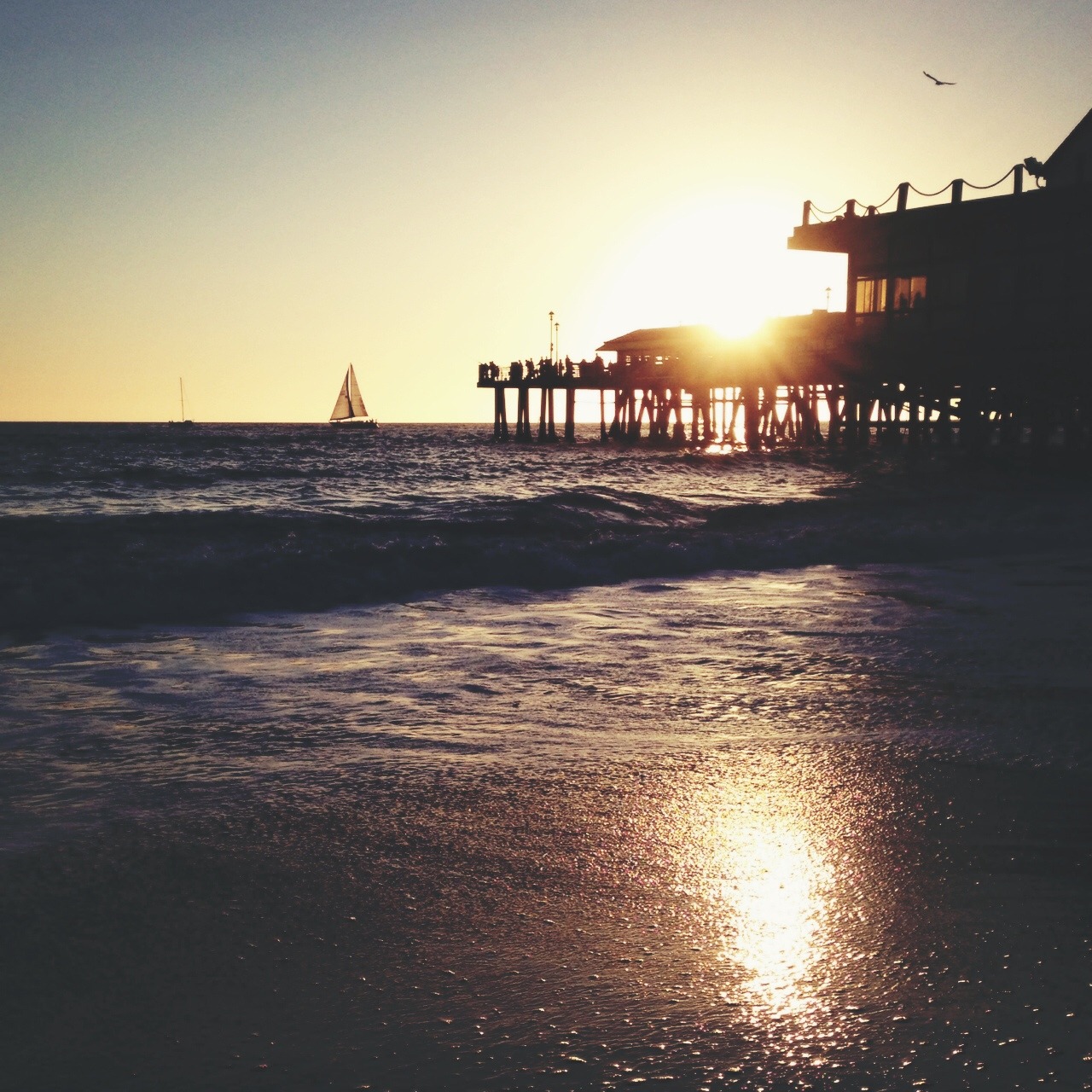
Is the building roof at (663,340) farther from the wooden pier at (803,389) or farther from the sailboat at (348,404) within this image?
the sailboat at (348,404)

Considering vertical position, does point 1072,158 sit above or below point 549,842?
above

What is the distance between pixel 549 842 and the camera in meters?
4.22

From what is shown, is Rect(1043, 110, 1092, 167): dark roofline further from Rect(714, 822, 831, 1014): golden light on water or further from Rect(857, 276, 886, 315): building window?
Rect(714, 822, 831, 1014): golden light on water

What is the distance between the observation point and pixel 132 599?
36.9 feet

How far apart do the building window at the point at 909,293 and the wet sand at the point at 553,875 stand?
25.4 metres

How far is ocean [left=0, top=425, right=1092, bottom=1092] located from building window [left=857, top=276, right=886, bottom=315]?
2226 centimetres

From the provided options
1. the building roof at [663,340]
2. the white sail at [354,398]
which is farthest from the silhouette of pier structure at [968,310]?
the white sail at [354,398]

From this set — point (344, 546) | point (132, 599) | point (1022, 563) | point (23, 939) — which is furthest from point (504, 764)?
point (1022, 563)

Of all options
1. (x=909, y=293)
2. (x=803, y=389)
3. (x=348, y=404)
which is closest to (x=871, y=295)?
(x=909, y=293)

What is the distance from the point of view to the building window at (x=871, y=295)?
3161 centimetres

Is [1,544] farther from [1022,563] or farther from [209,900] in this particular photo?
[1022,563]

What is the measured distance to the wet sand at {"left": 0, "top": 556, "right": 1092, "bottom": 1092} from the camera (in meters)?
2.79

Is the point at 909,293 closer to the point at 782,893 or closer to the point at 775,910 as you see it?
the point at 782,893

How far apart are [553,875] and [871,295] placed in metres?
31.1
